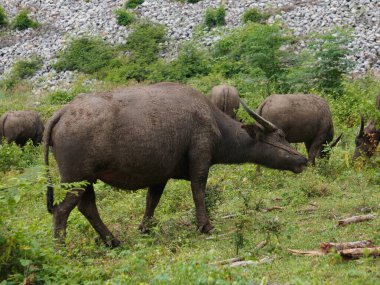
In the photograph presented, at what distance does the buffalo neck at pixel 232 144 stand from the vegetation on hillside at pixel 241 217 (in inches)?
17.2

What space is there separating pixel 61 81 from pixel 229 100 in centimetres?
1430

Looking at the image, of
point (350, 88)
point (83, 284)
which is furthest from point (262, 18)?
point (83, 284)

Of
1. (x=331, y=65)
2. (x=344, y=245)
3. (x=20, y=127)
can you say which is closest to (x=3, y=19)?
(x=20, y=127)

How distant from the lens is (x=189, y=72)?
26922 mm

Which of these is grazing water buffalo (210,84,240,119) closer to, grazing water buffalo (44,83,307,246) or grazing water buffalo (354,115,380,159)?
grazing water buffalo (354,115,380,159)

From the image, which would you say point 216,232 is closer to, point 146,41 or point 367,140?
point 367,140

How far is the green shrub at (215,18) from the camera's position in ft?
106

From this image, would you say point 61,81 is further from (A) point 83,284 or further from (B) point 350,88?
(A) point 83,284

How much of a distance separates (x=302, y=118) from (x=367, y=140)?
3.92ft

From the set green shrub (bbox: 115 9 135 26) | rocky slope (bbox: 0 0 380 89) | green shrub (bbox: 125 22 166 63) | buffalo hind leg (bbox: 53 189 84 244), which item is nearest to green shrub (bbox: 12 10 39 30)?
rocky slope (bbox: 0 0 380 89)

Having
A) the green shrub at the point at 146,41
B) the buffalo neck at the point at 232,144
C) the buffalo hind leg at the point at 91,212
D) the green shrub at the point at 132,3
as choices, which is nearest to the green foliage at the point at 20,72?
the green shrub at the point at 146,41

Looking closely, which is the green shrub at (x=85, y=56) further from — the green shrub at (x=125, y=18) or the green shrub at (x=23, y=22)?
the green shrub at (x=23, y=22)

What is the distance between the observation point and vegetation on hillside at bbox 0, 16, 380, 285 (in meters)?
5.82

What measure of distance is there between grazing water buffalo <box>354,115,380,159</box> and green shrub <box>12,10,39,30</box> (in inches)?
1081
